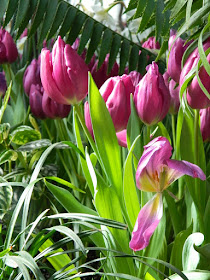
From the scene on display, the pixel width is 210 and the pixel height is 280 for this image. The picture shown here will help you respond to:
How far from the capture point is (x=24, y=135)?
92 cm

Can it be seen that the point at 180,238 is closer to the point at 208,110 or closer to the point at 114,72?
the point at 208,110

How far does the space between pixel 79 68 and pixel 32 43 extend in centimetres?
63

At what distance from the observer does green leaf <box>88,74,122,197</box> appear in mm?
666

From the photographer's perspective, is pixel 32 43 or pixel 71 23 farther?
pixel 32 43

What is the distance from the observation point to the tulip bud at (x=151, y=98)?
2.16ft

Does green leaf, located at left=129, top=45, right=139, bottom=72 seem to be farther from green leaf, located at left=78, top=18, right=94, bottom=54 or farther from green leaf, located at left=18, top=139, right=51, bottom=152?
green leaf, located at left=18, top=139, right=51, bottom=152

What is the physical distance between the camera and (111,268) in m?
0.72

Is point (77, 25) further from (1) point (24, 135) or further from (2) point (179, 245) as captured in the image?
(2) point (179, 245)

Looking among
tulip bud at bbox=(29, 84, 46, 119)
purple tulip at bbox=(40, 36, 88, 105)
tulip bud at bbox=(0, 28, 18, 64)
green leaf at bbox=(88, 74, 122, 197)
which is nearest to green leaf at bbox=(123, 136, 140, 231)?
green leaf at bbox=(88, 74, 122, 197)

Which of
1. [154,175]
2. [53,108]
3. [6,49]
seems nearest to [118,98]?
[154,175]

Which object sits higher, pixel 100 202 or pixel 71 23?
pixel 71 23

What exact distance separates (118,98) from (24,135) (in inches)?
11.5

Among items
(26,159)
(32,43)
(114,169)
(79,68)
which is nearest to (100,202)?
(114,169)

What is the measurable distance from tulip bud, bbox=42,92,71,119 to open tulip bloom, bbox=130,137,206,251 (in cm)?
38
